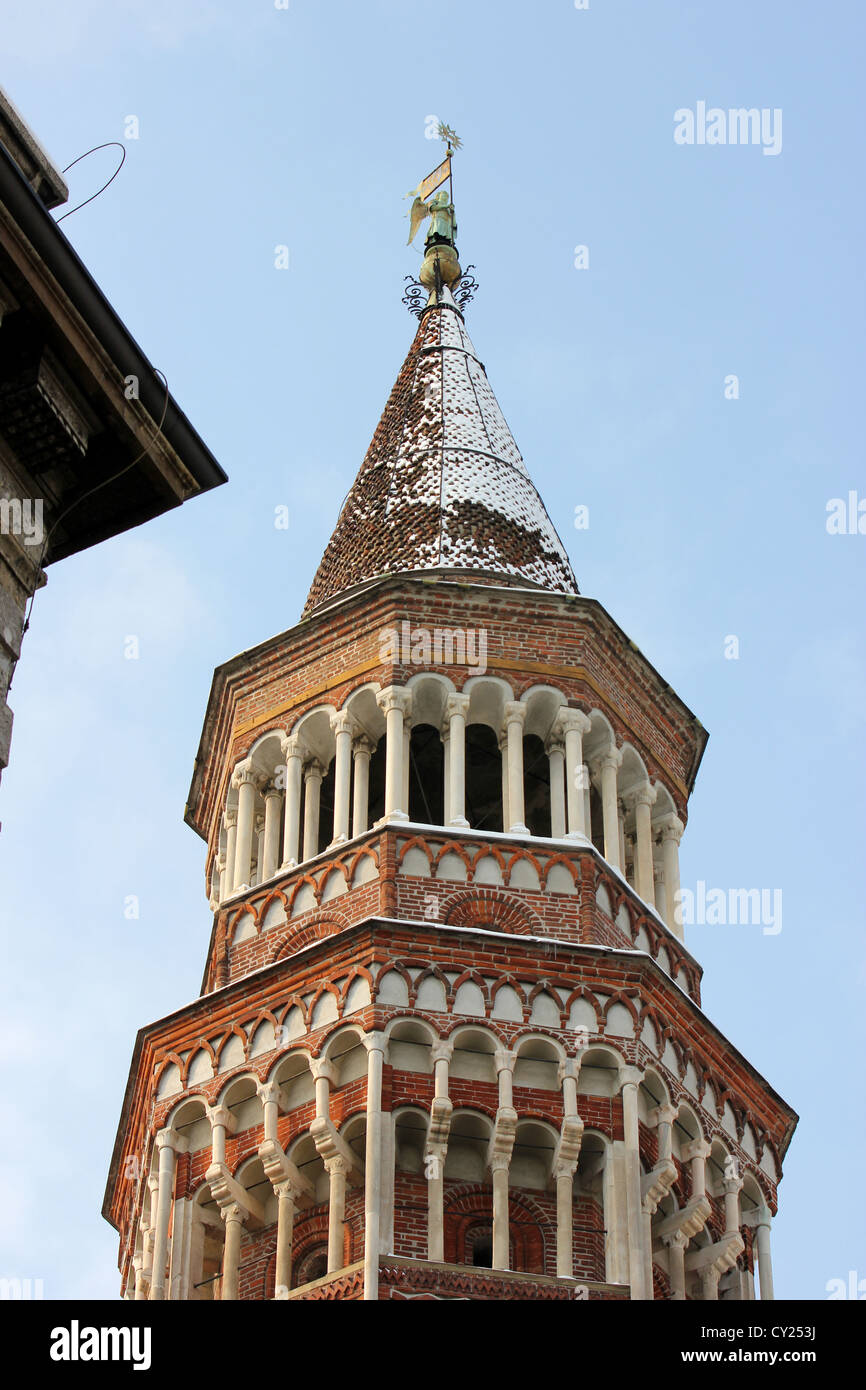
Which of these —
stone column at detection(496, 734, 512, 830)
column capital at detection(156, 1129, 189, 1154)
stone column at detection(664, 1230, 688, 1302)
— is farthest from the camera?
stone column at detection(496, 734, 512, 830)

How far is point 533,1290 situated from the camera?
2242cm

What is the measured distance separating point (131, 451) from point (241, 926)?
41.3 ft

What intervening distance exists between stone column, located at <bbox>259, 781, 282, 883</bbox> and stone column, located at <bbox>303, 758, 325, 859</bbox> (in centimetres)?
41

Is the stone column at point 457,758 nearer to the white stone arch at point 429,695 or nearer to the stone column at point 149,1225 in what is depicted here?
the white stone arch at point 429,695

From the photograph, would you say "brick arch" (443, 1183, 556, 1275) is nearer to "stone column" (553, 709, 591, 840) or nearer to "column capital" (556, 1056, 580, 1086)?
"column capital" (556, 1056, 580, 1086)

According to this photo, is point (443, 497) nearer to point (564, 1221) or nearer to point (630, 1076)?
point (630, 1076)

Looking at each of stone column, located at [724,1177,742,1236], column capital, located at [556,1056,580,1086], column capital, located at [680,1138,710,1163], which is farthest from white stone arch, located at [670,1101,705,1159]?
column capital, located at [556,1056,580,1086]

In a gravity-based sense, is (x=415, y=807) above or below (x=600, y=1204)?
above

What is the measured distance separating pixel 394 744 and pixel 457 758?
25.1 inches

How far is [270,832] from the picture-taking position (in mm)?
27516

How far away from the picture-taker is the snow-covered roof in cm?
2989
